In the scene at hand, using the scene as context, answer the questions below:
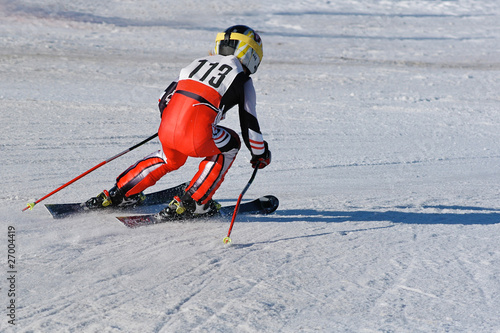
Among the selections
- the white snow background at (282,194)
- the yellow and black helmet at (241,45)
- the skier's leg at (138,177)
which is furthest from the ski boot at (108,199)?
the yellow and black helmet at (241,45)

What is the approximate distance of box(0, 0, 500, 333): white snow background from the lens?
3236 mm

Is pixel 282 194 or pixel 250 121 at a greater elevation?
pixel 250 121

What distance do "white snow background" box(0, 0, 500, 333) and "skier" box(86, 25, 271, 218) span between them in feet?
1.26

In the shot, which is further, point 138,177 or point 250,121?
point 138,177

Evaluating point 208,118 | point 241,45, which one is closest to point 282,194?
point 208,118

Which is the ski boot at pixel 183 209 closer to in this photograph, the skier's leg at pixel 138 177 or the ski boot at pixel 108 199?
the skier's leg at pixel 138 177

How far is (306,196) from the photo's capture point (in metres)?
5.71

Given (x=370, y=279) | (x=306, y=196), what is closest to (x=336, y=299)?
(x=370, y=279)

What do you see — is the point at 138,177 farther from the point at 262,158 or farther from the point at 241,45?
the point at 241,45

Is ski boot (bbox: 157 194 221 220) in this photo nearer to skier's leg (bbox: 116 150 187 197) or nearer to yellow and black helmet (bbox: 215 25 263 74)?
skier's leg (bbox: 116 150 187 197)

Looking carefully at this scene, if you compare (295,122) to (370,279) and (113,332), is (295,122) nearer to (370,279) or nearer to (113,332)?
(370,279)

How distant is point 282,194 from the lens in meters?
5.75

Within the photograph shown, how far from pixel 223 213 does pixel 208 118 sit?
0.99m

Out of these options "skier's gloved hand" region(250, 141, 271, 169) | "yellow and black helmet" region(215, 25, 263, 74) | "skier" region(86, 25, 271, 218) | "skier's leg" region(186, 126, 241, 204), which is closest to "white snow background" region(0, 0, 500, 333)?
"skier's leg" region(186, 126, 241, 204)
